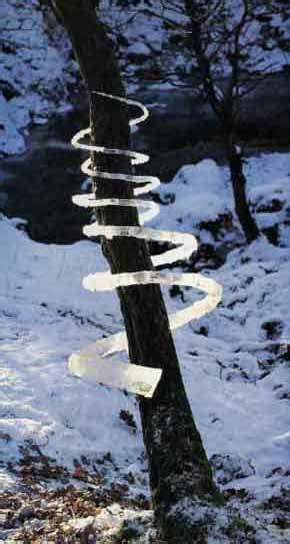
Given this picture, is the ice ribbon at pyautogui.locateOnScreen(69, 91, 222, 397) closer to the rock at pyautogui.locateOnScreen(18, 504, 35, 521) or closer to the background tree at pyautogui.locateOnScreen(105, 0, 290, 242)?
the rock at pyautogui.locateOnScreen(18, 504, 35, 521)

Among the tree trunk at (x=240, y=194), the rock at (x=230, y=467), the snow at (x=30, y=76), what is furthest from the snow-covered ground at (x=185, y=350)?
the snow at (x=30, y=76)

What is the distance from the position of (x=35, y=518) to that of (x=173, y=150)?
43.4 ft

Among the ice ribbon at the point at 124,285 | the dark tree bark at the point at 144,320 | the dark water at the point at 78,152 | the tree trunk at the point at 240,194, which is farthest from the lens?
the dark water at the point at 78,152

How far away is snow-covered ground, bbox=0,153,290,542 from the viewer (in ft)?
19.3

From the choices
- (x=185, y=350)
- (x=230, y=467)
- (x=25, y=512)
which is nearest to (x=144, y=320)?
(x=25, y=512)

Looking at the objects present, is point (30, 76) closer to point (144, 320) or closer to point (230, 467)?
point (230, 467)

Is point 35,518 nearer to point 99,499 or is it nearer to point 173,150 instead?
point 99,499

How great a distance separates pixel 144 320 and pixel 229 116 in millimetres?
8486

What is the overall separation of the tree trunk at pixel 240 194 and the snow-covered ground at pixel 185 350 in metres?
0.32

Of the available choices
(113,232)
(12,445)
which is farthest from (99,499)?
(113,232)

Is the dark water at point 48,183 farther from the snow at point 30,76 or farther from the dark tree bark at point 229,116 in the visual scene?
the dark tree bark at point 229,116

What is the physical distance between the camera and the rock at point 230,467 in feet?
19.2

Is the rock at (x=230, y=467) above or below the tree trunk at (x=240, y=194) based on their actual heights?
below

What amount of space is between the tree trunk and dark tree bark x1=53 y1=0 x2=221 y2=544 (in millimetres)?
7778
